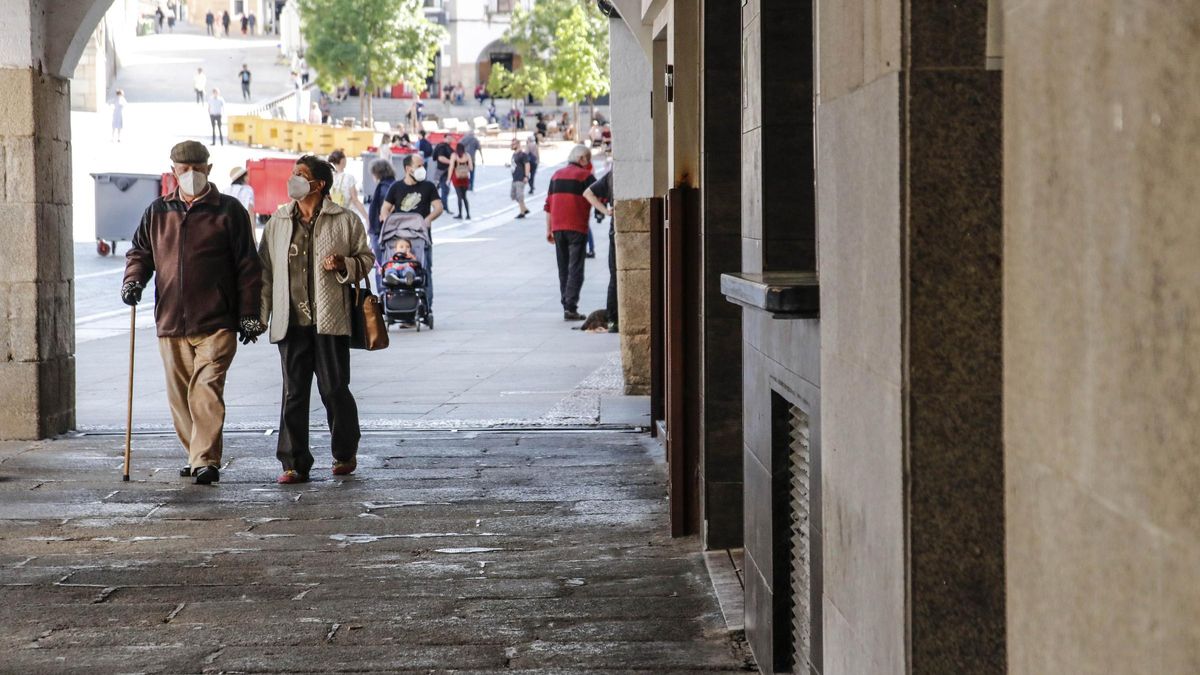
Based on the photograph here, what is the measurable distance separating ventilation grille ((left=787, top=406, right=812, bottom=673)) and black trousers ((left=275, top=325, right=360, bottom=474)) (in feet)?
14.4

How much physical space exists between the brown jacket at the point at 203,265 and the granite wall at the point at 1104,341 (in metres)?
6.50

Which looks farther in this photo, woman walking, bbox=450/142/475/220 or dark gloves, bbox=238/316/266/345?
woman walking, bbox=450/142/475/220

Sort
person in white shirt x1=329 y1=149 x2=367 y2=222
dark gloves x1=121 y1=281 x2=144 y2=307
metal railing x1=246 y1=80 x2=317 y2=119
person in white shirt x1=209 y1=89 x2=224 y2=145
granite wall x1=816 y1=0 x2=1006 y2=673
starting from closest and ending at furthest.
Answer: granite wall x1=816 y1=0 x2=1006 y2=673
dark gloves x1=121 y1=281 x2=144 y2=307
person in white shirt x1=329 y1=149 x2=367 y2=222
person in white shirt x1=209 y1=89 x2=224 y2=145
metal railing x1=246 y1=80 x2=317 y2=119

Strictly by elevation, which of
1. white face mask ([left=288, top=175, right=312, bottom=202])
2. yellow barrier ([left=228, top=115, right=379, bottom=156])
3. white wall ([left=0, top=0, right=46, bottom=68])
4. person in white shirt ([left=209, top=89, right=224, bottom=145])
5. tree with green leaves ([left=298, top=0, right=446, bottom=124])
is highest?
tree with green leaves ([left=298, top=0, right=446, bottom=124])

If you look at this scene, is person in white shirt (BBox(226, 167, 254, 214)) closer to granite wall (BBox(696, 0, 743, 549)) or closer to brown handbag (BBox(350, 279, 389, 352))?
brown handbag (BBox(350, 279, 389, 352))

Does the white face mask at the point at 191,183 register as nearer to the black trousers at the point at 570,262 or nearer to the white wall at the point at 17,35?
the white wall at the point at 17,35

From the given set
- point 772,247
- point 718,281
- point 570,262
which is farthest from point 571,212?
point 772,247

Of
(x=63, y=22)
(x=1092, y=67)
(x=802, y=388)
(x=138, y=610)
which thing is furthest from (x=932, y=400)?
(x=63, y=22)

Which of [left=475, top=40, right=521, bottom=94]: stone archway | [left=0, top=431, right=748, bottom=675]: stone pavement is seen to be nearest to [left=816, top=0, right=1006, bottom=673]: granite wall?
[left=0, top=431, right=748, bottom=675]: stone pavement

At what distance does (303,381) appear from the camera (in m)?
8.73

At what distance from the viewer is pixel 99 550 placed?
7.07m

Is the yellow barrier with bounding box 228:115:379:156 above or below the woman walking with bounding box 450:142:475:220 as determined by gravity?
above

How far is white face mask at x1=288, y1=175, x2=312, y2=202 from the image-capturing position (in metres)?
8.55

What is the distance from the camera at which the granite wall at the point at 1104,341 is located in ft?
5.80
